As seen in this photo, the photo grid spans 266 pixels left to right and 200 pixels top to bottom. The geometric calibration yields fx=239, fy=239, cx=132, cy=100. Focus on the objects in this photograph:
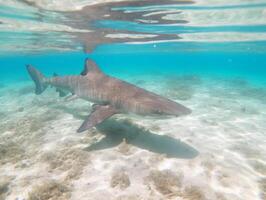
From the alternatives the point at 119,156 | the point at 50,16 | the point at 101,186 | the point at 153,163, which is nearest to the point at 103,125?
the point at 119,156

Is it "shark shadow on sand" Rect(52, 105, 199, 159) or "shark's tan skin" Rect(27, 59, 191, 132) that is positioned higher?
"shark's tan skin" Rect(27, 59, 191, 132)

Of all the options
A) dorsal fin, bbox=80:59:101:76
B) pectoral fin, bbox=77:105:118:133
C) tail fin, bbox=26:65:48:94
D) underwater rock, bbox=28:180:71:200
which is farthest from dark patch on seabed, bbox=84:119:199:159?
tail fin, bbox=26:65:48:94

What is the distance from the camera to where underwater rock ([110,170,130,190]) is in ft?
19.0

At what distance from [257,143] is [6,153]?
904 centimetres

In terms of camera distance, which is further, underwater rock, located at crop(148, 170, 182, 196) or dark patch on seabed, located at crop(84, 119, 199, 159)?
dark patch on seabed, located at crop(84, 119, 199, 159)

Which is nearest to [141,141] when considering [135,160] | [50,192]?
[135,160]

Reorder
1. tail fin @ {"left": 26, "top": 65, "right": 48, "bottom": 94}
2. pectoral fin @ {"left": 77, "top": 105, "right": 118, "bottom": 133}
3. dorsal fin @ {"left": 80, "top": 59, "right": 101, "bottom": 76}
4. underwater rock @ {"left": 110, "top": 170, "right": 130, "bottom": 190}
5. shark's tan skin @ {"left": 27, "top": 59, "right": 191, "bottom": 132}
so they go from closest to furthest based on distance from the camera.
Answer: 1. underwater rock @ {"left": 110, "top": 170, "right": 130, "bottom": 190}
2. shark's tan skin @ {"left": 27, "top": 59, "right": 191, "bottom": 132}
3. pectoral fin @ {"left": 77, "top": 105, "right": 118, "bottom": 133}
4. dorsal fin @ {"left": 80, "top": 59, "right": 101, "bottom": 76}
5. tail fin @ {"left": 26, "top": 65, "right": 48, "bottom": 94}

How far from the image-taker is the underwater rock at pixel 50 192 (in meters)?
5.47

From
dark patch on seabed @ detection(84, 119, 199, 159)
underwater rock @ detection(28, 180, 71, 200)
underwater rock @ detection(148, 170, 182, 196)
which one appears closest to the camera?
underwater rock @ detection(28, 180, 71, 200)

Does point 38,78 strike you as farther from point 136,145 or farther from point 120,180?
point 120,180

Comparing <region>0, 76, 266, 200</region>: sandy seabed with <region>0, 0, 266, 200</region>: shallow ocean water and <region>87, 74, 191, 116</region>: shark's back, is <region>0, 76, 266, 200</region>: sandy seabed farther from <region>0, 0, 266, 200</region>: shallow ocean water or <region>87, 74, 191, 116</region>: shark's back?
<region>87, 74, 191, 116</region>: shark's back

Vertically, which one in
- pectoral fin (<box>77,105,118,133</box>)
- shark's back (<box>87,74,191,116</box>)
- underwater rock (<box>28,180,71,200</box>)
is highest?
shark's back (<box>87,74,191,116</box>)

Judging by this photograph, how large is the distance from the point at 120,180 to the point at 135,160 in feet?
3.83

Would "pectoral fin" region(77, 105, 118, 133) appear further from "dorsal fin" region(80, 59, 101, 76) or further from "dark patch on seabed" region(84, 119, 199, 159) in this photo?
"dorsal fin" region(80, 59, 101, 76)
